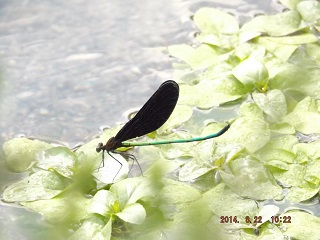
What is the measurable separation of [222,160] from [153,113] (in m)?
0.30

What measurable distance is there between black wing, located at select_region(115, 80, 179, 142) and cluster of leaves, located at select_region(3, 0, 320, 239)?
0.12m

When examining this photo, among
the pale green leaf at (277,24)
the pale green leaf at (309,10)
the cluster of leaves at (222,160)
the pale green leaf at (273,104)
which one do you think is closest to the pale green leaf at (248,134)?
the cluster of leaves at (222,160)

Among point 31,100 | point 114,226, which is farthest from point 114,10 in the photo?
point 114,226

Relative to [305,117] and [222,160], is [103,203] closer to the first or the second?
[222,160]

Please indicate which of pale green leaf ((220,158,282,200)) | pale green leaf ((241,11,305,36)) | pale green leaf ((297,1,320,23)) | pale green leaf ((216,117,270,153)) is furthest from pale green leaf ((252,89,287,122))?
pale green leaf ((297,1,320,23))

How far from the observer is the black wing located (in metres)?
1.97

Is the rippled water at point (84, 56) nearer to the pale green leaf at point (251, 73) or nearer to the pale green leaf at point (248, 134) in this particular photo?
the pale green leaf at point (251, 73)

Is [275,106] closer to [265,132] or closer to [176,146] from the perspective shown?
[265,132]

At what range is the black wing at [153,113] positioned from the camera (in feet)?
6.48

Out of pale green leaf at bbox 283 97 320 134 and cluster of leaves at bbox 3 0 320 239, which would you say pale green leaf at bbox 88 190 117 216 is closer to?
cluster of leaves at bbox 3 0 320 239

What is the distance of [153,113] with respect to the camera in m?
2.07

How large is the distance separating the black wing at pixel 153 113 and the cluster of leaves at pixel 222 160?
Result: 0.12m

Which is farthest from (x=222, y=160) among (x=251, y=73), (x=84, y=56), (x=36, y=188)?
(x=84, y=56)

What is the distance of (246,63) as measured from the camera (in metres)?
2.52
